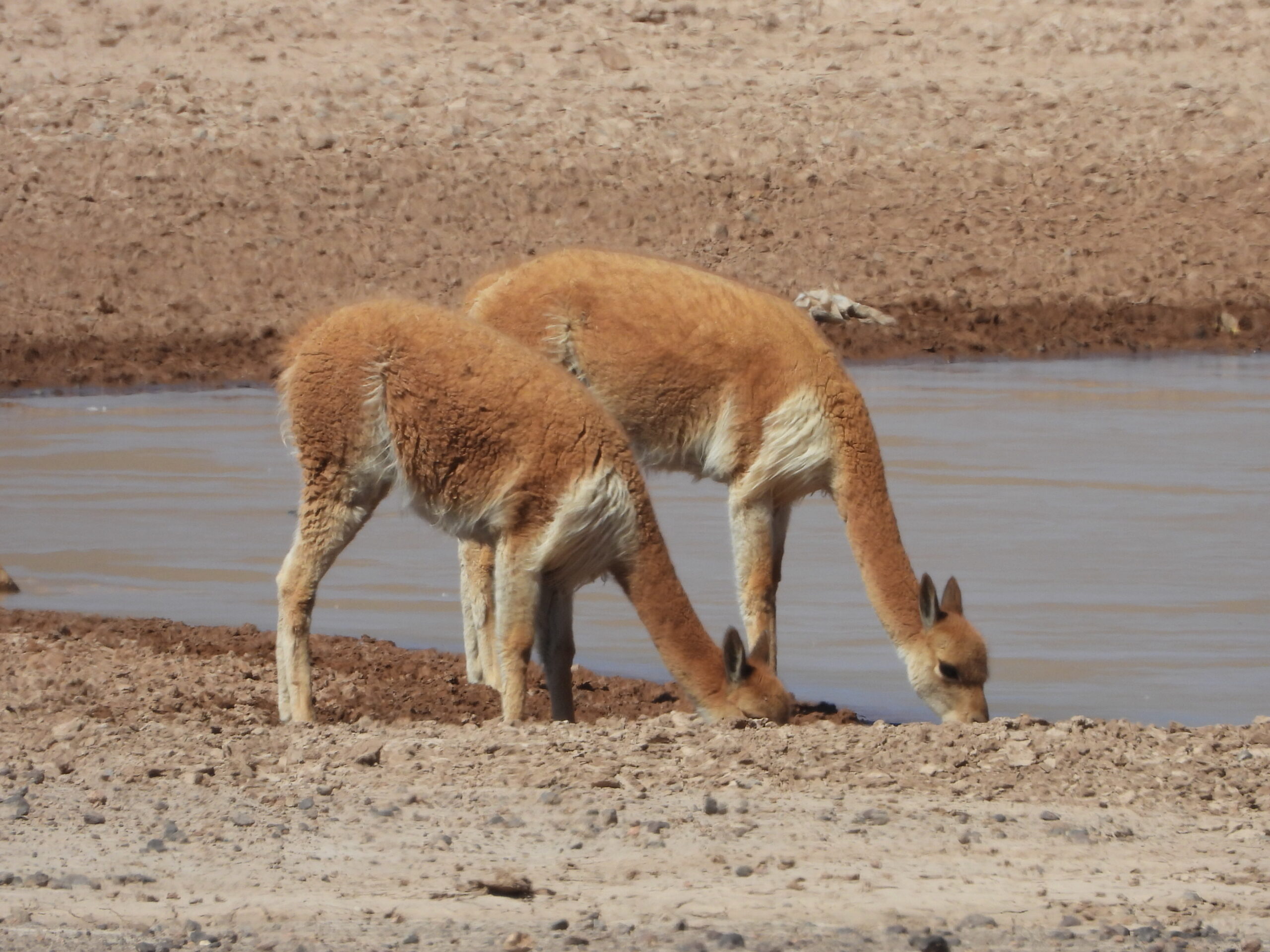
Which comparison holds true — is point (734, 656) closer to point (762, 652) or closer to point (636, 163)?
point (762, 652)

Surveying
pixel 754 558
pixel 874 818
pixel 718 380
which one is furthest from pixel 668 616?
pixel 718 380

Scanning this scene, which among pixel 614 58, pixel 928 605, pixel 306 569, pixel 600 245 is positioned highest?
pixel 614 58

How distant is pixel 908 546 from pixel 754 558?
2449 mm

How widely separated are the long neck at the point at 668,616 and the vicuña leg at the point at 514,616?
0.36m

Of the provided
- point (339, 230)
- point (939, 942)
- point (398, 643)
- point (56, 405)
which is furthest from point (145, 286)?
point (939, 942)

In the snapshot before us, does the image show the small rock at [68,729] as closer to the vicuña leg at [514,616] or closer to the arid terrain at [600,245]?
the arid terrain at [600,245]

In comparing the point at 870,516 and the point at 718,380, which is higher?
the point at 718,380

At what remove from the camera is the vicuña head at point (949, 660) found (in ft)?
28.1

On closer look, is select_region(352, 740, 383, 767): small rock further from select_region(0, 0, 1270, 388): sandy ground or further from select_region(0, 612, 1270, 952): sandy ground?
select_region(0, 0, 1270, 388): sandy ground

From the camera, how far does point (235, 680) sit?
9359mm

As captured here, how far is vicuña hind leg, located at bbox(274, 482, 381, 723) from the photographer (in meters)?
8.59

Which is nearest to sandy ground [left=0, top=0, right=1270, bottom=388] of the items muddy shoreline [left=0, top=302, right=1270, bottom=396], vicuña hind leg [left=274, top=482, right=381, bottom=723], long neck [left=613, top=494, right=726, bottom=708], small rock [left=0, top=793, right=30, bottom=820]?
muddy shoreline [left=0, top=302, right=1270, bottom=396]

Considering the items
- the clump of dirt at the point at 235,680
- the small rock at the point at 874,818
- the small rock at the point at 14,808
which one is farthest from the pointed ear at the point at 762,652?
the small rock at the point at 14,808

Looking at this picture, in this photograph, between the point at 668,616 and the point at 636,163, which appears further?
the point at 636,163
